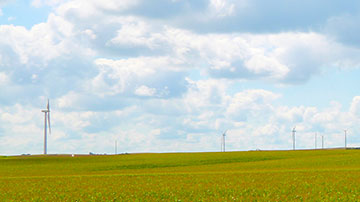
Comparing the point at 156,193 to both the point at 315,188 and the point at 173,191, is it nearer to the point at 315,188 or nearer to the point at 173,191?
the point at 173,191

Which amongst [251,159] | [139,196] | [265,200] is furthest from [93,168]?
[265,200]

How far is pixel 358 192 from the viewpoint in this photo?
35375mm

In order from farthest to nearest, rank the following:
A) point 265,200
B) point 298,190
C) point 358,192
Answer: point 298,190
point 358,192
point 265,200

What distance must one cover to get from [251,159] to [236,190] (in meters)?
73.7

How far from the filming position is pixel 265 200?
32.3 meters

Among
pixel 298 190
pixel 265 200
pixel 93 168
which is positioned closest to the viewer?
pixel 265 200

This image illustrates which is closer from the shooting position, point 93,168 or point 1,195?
point 1,195

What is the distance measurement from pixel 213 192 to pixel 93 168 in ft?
200

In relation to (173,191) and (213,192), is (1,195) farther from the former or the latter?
(213,192)

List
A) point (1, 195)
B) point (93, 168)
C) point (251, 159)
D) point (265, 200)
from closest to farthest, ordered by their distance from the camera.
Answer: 1. point (265, 200)
2. point (1, 195)
3. point (93, 168)
4. point (251, 159)

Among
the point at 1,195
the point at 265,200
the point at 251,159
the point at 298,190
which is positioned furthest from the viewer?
the point at 251,159

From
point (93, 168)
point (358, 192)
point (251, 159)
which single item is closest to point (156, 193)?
point (358, 192)

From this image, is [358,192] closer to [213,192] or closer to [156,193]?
[213,192]

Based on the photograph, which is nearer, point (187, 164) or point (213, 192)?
point (213, 192)
